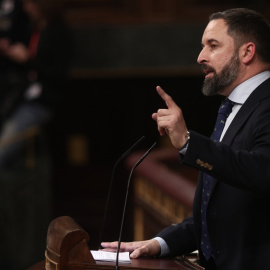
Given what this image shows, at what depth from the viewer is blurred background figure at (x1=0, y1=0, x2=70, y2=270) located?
6031 mm

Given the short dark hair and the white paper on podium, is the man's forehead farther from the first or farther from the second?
the white paper on podium

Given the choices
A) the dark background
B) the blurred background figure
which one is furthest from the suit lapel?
the dark background

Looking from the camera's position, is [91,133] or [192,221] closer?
[192,221]

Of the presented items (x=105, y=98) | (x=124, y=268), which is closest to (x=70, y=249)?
(x=124, y=268)

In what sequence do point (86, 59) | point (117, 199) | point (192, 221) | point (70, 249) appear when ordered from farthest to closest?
point (117, 199) < point (86, 59) < point (192, 221) < point (70, 249)

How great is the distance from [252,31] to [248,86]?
0.54 feet

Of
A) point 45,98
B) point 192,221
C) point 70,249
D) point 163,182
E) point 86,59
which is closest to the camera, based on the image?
point 70,249

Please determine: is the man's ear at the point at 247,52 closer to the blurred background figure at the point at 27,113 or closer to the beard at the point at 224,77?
the beard at the point at 224,77

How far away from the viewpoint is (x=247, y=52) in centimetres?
234

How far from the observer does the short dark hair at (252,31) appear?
235 centimetres

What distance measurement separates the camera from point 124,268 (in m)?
2.25

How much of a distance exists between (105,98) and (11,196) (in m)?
1.78

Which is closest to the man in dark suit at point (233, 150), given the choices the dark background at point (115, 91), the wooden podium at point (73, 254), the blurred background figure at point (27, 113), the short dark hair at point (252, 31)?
Result: the short dark hair at point (252, 31)

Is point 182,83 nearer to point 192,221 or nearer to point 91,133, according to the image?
point 91,133
